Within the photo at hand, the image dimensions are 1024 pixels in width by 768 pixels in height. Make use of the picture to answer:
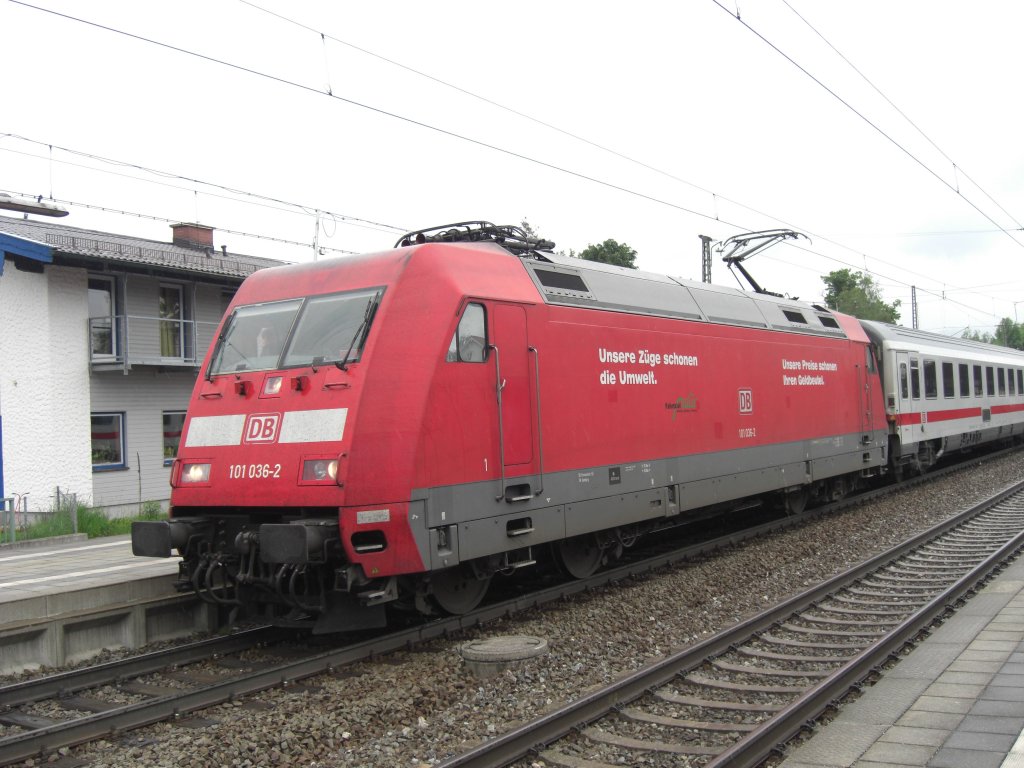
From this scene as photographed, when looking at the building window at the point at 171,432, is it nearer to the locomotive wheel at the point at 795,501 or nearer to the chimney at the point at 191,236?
the chimney at the point at 191,236

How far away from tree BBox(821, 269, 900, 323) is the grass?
41221 millimetres

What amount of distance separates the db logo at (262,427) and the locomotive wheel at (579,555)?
342 cm

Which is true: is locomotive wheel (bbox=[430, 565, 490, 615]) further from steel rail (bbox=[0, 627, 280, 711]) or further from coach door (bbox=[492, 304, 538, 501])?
steel rail (bbox=[0, 627, 280, 711])

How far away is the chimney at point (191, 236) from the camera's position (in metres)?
24.6

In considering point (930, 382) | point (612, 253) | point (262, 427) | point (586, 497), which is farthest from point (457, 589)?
point (612, 253)

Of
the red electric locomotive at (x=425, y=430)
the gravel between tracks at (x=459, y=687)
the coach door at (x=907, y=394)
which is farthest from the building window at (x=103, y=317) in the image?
the coach door at (x=907, y=394)

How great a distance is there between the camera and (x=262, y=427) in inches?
302

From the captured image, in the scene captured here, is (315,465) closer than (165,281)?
Yes

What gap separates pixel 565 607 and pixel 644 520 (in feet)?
5.96

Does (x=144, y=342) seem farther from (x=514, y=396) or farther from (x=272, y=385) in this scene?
(x=514, y=396)

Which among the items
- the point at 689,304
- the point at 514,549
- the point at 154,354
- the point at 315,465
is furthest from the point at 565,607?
the point at 154,354

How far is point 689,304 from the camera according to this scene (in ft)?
38.0

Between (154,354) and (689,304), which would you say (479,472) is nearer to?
(689,304)

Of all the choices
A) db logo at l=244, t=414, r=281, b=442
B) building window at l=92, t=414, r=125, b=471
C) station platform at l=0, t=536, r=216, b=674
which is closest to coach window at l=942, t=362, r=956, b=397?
station platform at l=0, t=536, r=216, b=674
